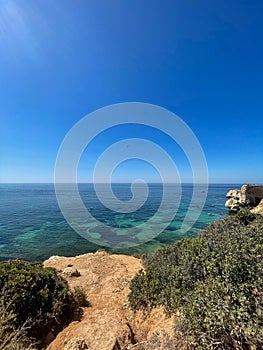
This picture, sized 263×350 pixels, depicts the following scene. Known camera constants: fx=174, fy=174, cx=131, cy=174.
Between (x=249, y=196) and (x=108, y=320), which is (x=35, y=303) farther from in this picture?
(x=249, y=196)

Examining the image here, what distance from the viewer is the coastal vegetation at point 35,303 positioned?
4.20m

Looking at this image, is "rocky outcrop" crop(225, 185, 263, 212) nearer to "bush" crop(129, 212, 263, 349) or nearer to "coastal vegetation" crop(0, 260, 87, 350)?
"bush" crop(129, 212, 263, 349)

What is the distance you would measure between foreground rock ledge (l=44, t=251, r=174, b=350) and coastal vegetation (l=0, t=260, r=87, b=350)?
51 cm

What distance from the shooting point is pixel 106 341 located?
12.1 feet

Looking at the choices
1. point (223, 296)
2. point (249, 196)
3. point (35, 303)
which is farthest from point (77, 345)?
point (249, 196)

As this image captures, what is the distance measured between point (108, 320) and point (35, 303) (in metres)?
1.99

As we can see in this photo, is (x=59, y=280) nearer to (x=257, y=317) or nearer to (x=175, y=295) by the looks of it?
(x=175, y=295)

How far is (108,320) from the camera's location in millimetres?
4539

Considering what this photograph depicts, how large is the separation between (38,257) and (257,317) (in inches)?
713

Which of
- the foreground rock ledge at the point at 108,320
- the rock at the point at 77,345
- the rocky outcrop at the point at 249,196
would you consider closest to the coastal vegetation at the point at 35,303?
the foreground rock ledge at the point at 108,320

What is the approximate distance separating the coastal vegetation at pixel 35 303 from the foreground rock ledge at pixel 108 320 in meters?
0.51

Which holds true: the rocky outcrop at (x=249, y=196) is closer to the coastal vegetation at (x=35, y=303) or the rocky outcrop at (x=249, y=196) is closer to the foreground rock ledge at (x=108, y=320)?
the foreground rock ledge at (x=108, y=320)

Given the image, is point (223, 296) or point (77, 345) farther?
point (77, 345)

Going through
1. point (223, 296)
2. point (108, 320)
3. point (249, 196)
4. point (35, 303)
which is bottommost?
point (108, 320)
